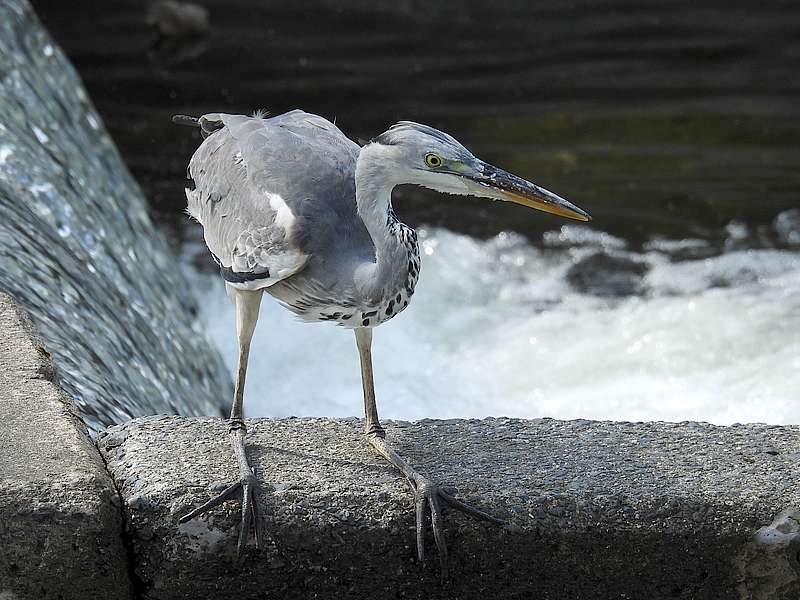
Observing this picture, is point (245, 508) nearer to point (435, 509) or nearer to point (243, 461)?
point (243, 461)

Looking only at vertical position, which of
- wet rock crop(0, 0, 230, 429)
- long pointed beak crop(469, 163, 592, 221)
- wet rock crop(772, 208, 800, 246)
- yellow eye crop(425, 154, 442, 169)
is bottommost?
long pointed beak crop(469, 163, 592, 221)

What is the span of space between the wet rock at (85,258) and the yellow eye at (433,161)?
1.11 m

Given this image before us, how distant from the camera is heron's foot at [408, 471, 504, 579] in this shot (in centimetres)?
242

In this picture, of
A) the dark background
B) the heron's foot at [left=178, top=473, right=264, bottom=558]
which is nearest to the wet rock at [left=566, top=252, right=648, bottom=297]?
the dark background

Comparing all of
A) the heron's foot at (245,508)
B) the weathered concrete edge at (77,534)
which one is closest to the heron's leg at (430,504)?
the heron's foot at (245,508)

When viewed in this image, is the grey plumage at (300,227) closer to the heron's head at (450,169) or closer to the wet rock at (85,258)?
the heron's head at (450,169)

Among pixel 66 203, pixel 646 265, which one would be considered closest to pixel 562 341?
pixel 646 265

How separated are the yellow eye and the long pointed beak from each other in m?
0.07

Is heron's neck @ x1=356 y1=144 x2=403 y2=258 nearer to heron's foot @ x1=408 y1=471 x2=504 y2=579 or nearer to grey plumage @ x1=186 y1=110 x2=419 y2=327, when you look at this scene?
grey plumage @ x1=186 y1=110 x2=419 y2=327

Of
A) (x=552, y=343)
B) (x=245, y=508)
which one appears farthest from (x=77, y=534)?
(x=552, y=343)

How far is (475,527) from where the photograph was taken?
2480 mm

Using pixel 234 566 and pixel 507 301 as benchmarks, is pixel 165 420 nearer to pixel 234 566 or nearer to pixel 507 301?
pixel 234 566

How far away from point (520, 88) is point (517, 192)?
5.93 m

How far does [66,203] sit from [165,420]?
1.97m
